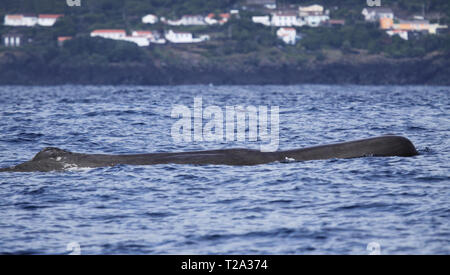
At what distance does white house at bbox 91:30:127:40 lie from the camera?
7731 inches

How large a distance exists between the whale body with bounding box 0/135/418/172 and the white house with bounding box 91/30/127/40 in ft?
582

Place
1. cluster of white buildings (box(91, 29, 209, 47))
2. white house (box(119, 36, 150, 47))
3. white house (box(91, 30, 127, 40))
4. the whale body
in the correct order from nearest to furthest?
the whale body
white house (box(119, 36, 150, 47))
cluster of white buildings (box(91, 29, 209, 47))
white house (box(91, 30, 127, 40))

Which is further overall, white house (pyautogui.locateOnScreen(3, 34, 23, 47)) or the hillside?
white house (pyautogui.locateOnScreen(3, 34, 23, 47))

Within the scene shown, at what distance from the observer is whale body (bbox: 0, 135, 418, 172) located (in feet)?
69.6

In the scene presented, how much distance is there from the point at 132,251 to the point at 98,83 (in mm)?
154714

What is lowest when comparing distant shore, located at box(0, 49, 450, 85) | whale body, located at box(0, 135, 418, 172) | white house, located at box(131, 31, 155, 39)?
distant shore, located at box(0, 49, 450, 85)

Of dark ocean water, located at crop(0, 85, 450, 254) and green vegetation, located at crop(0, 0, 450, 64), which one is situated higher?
green vegetation, located at crop(0, 0, 450, 64)

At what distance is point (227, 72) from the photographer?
170000mm

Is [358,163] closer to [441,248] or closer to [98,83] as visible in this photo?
[441,248]

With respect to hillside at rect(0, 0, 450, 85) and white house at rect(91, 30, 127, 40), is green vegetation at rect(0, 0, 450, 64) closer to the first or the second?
hillside at rect(0, 0, 450, 85)

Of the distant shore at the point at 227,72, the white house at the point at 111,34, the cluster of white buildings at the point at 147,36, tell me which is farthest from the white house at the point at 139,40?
the distant shore at the point at 227,72

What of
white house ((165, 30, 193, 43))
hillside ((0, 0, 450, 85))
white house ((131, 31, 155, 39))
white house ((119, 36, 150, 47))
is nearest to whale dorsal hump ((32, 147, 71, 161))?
hillside ((0, 0, 450, 85))

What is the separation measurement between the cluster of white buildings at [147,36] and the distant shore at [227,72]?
20502 millimetres

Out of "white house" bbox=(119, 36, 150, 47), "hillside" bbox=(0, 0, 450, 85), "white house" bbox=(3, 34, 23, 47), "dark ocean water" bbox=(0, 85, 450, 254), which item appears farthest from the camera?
"white house" bbox=(119, 36, 150, 47)
